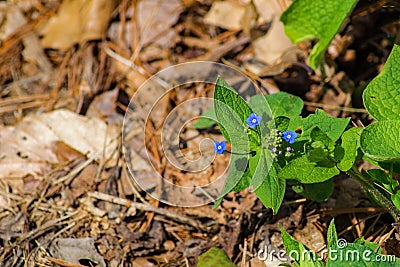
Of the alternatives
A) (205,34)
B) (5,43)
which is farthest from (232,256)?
(5,43)

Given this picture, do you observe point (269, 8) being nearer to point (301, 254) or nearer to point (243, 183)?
point (243, 183)

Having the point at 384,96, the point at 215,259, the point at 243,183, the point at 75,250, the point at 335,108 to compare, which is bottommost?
the point at 75,250

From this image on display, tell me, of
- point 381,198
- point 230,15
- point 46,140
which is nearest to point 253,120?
point 381,198

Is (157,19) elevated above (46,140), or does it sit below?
above

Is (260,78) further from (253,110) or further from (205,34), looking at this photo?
(253,110)

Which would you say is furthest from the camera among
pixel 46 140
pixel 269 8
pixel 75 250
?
pixel 269 8

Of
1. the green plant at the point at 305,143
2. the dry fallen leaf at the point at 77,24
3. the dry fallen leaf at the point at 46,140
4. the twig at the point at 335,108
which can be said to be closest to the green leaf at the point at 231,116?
the green plant at the point at 305,143
